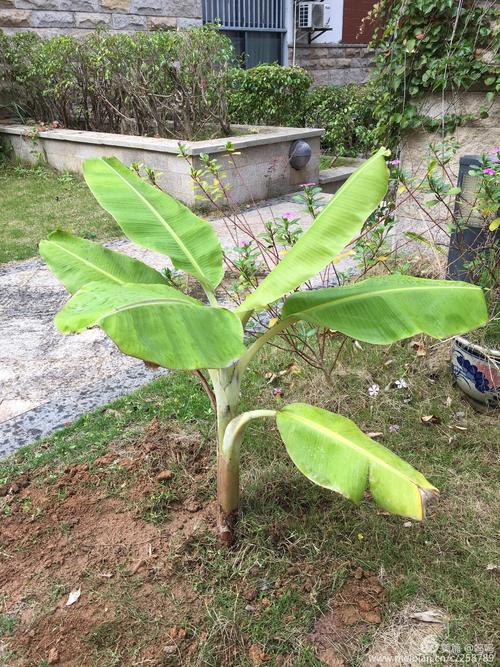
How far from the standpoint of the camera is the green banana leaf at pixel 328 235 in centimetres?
176

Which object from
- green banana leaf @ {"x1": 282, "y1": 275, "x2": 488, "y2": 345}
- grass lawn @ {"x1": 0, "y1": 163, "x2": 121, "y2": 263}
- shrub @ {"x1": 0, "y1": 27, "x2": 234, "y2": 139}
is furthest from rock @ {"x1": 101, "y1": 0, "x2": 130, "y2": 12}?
green banana leaf @ {"x1": 282, "y1": 275, "x2": 488, "y2": 345}

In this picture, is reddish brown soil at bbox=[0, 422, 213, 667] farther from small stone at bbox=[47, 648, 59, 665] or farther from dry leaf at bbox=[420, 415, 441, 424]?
dry leaf at bbox=[420, 415, 441, 424]

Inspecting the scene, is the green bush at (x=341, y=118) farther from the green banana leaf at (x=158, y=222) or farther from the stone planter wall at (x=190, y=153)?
the green banana leaf at (x=158, y=222)

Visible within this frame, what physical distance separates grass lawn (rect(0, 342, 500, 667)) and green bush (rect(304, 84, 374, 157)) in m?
8.44

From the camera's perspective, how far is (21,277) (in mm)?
5461

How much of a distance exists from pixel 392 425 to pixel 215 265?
141cm

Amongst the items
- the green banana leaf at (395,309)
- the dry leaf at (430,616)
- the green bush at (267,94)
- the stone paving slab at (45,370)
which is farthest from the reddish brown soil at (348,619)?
the green bush at (267,94)

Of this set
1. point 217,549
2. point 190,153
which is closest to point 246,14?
point 190,153

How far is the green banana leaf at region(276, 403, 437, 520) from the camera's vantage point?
1.52 metres

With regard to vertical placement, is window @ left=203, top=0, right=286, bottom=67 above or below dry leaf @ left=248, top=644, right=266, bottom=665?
above

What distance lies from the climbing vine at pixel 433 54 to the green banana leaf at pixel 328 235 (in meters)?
3.50

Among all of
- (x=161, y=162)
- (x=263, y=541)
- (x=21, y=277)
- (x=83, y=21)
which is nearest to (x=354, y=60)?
(x=83, y=21)

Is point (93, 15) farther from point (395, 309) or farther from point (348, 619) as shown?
point (348, 619)

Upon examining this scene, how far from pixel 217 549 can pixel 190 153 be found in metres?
5.33
